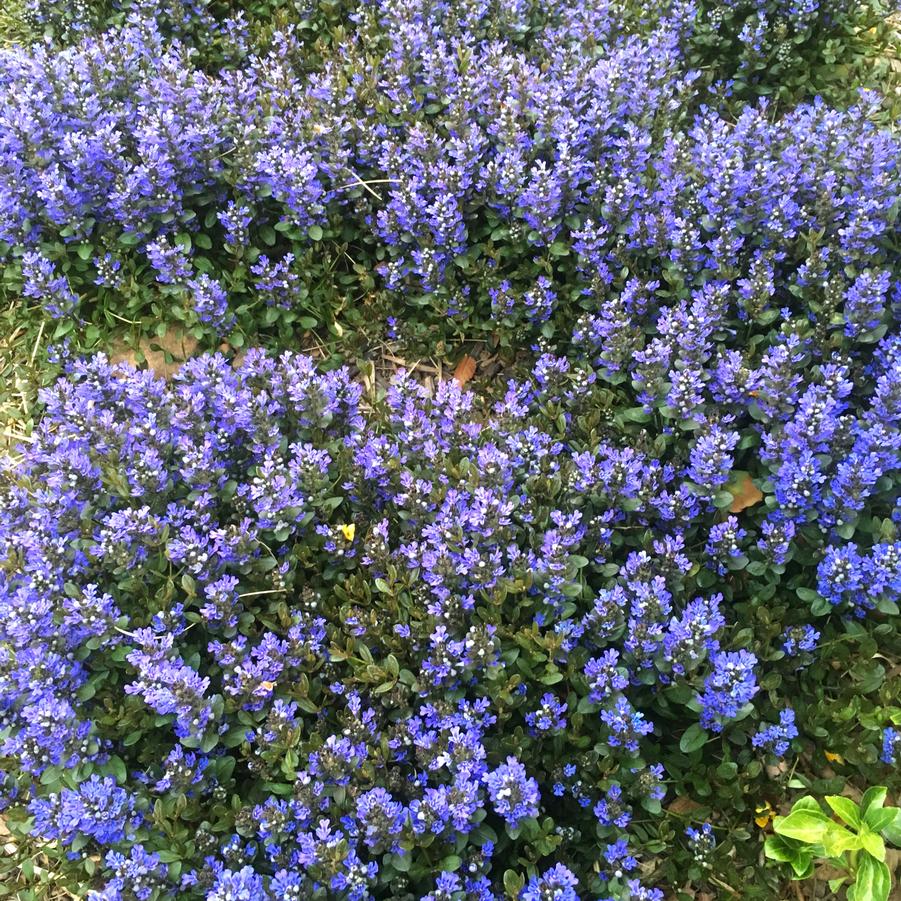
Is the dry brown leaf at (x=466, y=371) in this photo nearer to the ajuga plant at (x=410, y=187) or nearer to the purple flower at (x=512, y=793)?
the ajuga plant at (x=410, y=187)

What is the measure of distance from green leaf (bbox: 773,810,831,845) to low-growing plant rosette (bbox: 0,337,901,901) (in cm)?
27

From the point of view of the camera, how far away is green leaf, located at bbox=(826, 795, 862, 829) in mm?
2883

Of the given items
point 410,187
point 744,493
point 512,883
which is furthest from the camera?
point 410,187

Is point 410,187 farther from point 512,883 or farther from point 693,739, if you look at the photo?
point 512,883

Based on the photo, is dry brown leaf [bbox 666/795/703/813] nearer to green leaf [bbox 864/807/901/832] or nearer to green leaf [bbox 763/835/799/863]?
green leaf [bbox 763/835/799/863]

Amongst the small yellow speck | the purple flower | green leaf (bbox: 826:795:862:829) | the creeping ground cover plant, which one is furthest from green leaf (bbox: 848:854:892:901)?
the purple flower

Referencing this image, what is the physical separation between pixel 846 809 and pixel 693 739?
1.85 feet

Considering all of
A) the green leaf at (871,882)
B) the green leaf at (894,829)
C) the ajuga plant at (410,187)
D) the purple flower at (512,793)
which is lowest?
the green leaf at (871,882)

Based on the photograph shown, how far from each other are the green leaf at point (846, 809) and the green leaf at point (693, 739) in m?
0.47

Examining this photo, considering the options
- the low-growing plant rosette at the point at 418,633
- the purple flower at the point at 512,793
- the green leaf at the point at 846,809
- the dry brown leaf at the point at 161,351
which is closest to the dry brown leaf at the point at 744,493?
the low-growing plant rosette at the point at 418,633

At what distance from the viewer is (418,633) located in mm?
3158

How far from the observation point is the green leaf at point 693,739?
10.2 feet

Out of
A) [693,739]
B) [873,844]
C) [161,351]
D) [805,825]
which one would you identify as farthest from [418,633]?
[161,351]

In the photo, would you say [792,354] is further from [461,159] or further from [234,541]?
[234,541]
